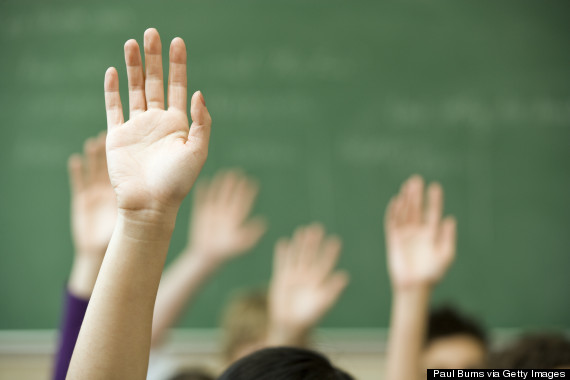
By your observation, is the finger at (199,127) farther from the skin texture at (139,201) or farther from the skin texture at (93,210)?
the skin texture at (93,210)

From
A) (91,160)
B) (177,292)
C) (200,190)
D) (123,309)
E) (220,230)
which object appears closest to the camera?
(123,309)

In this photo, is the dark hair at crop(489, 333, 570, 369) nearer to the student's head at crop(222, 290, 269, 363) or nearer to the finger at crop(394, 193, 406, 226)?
the finger at crop(394, 193, 406, 226)

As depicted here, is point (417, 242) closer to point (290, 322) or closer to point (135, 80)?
point (290, 322)

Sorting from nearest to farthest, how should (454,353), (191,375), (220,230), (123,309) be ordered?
(123,309), (191,375), (454,353), (220,230)

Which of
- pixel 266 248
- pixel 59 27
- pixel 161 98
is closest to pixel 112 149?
pixel 161 98

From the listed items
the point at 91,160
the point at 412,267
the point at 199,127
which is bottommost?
the point at 412,267

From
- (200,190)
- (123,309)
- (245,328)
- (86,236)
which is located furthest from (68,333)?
(200,190)

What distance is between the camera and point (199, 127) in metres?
0.84

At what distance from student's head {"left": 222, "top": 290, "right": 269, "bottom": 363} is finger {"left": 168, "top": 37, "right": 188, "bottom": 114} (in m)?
1.17

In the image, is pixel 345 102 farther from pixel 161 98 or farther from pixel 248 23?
pixel 161 98

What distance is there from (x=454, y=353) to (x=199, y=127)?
1.37 m

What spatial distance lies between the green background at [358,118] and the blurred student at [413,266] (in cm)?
126

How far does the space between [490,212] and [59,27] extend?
7.60 ft

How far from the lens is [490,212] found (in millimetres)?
2826
